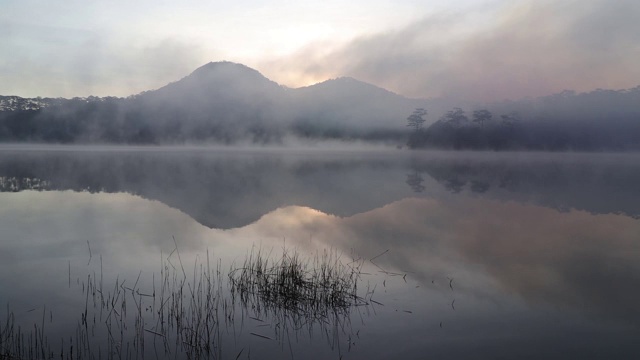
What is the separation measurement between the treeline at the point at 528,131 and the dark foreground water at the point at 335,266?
270ft

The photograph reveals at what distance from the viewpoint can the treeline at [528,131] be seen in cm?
10125

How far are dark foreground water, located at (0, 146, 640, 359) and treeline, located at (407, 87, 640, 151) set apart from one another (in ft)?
270

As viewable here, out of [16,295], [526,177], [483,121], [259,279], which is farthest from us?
[483,121]

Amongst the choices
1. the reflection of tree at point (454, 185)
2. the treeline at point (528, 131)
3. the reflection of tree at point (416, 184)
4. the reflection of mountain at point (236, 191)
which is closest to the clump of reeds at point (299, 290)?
the reflection of mountain at point (236, 191)

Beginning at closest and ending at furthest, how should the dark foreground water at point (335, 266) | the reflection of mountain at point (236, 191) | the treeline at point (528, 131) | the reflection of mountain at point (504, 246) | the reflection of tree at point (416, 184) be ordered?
the dark foreground water at point (335, 266)
the reflection of mountain at point (504, 246)
the reflection of mountain at point (236, 191)
the reflection of tree at point (416, 184)
the treeline at point (528, 131)

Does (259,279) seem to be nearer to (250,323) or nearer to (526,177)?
(250,323)

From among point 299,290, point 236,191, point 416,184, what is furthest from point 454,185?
point 299,290

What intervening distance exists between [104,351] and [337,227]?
35.0 ft

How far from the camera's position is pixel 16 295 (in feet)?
26.4

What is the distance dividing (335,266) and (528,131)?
11205 cm

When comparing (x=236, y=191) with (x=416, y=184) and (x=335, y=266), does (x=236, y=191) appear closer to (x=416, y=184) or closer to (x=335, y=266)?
(x=416, y=184)

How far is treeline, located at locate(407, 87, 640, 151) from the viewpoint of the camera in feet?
332

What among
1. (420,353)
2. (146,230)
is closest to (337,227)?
(146,230)

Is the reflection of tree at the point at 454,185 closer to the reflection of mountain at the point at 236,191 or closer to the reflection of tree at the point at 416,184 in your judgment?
the reflection of tree at the point at 416,184
